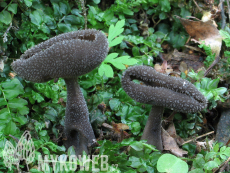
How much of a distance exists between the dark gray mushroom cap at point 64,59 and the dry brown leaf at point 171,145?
41.9 inches

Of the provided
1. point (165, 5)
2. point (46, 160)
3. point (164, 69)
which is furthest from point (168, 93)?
point (165, 5)

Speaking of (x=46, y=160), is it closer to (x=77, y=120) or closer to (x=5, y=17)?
(x=77, y=120)

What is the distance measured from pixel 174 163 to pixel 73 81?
98 centimetres

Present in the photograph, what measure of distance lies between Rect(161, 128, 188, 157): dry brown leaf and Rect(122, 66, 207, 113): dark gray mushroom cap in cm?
51

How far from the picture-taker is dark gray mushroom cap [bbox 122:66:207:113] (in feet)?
5.87

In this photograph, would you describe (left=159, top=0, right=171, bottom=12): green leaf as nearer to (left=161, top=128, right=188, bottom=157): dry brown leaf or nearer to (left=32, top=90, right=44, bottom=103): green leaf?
(left=161, top=128, right=188, bottom=157): dry brown leaf

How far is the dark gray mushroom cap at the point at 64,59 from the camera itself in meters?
1.54

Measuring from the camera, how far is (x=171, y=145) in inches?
88.0

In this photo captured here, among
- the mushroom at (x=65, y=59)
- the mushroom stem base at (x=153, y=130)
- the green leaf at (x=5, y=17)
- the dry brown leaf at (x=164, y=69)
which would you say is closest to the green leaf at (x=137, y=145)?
the mushroom stem base at (x=153, y=130)

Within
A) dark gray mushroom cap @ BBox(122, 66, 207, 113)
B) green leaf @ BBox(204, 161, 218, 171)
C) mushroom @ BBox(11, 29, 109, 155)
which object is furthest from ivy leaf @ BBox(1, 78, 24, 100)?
green leaf @ BBox(204, 161, 218, 171)

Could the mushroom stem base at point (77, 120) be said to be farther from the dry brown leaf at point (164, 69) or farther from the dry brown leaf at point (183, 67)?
the dry brown leaf at point (183, 67)

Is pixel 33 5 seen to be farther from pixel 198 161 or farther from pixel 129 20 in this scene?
pixel 198 161

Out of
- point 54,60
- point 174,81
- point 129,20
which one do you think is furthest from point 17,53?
point 174,81

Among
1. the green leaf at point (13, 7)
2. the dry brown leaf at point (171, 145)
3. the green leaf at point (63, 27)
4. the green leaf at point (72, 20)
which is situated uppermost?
the green leaf at point (13, 7)
